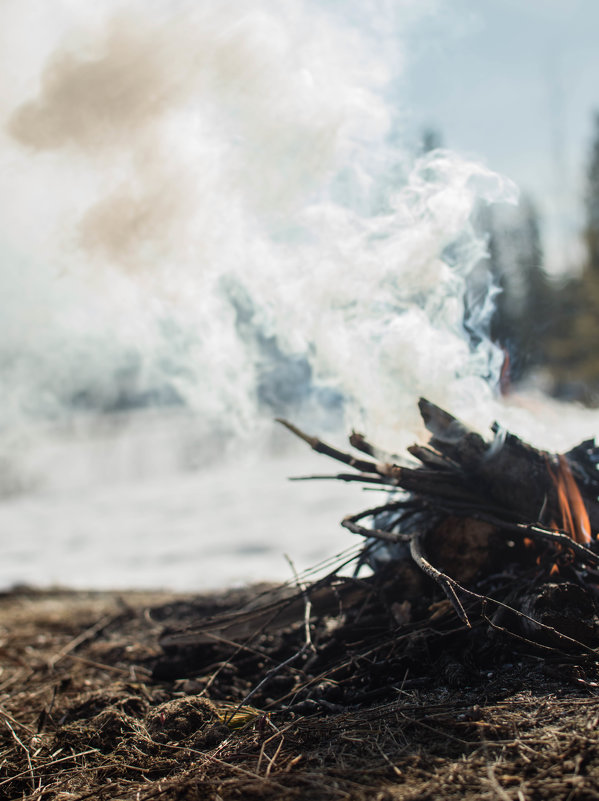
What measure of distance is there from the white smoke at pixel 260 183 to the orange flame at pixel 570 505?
745 millimetres

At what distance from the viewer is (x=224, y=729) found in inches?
95.6

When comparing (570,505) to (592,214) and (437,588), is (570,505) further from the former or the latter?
(592,214)

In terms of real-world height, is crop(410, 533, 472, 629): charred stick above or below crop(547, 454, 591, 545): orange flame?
below

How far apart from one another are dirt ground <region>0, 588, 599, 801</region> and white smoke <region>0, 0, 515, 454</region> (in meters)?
1.67

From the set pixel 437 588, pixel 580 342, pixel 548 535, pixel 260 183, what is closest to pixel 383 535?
pixel 437 588

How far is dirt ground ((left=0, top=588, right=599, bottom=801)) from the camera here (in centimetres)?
178

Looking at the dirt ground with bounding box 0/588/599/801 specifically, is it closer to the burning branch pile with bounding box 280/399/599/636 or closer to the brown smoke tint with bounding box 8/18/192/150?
the burning branch pile with bounding box 280/399/599/636

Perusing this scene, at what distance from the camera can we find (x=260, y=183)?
4.39 m

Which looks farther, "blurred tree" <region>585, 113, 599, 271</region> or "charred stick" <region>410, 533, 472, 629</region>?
"blurred tree" <region>585, 113, 599, 271</region>

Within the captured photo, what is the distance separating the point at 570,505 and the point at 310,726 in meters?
1.80

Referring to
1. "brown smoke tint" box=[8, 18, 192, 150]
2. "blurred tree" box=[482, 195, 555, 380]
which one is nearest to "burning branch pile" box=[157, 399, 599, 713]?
"blurred tree" box=[482, 195, 555, 380]

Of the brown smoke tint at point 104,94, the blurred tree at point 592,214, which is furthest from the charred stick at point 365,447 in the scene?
the blurred tree at point 592,214

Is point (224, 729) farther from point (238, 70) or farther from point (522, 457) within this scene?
point (238, 70)

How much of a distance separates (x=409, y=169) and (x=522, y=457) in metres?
2.21
